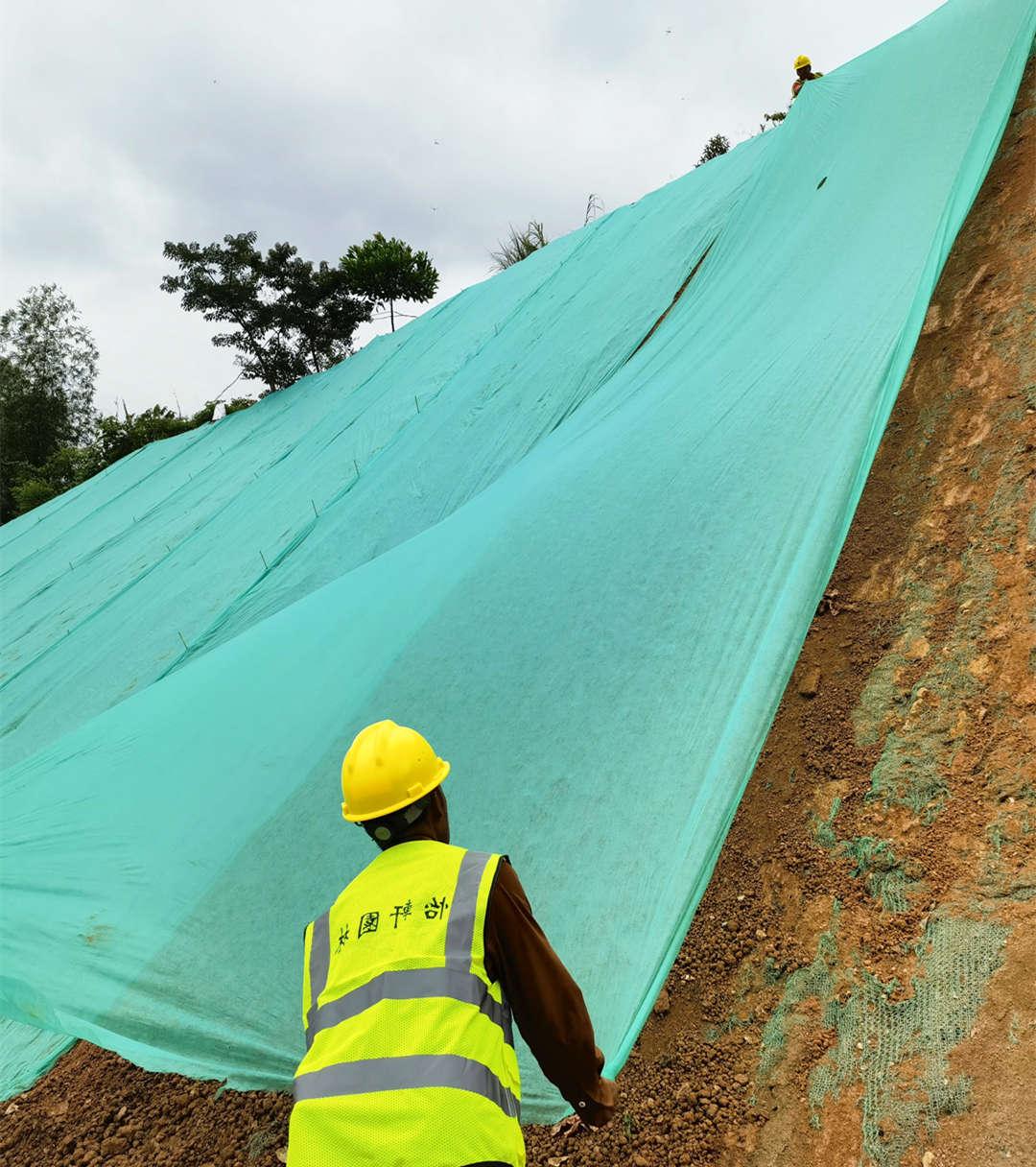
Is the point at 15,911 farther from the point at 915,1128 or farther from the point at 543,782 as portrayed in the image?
the point at 915,1128

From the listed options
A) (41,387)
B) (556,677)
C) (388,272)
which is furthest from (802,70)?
(41,387)

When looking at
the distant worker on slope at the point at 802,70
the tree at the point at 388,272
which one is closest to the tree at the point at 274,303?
the tree at the point at 388,272

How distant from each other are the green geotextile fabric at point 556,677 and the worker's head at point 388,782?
0.56 meters

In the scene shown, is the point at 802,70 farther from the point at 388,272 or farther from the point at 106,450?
the point at 106,450

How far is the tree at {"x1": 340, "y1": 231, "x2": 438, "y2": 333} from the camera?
10875 mm

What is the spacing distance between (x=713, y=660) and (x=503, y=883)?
2.83 ft

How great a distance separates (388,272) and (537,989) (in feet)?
37.2

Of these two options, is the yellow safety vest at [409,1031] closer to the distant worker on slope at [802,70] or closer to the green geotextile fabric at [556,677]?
the green geotextile fabric at [556,677]

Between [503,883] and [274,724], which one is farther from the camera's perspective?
[274,724]

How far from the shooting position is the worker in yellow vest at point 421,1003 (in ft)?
2.79

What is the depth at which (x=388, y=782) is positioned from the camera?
42.6 inches

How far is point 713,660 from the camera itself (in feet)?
5.58

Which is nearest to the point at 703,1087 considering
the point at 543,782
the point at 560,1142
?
the point at 560,1142

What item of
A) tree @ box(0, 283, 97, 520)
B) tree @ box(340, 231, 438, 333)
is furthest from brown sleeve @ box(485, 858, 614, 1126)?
tree @ box(0, 283, 97, 520)
